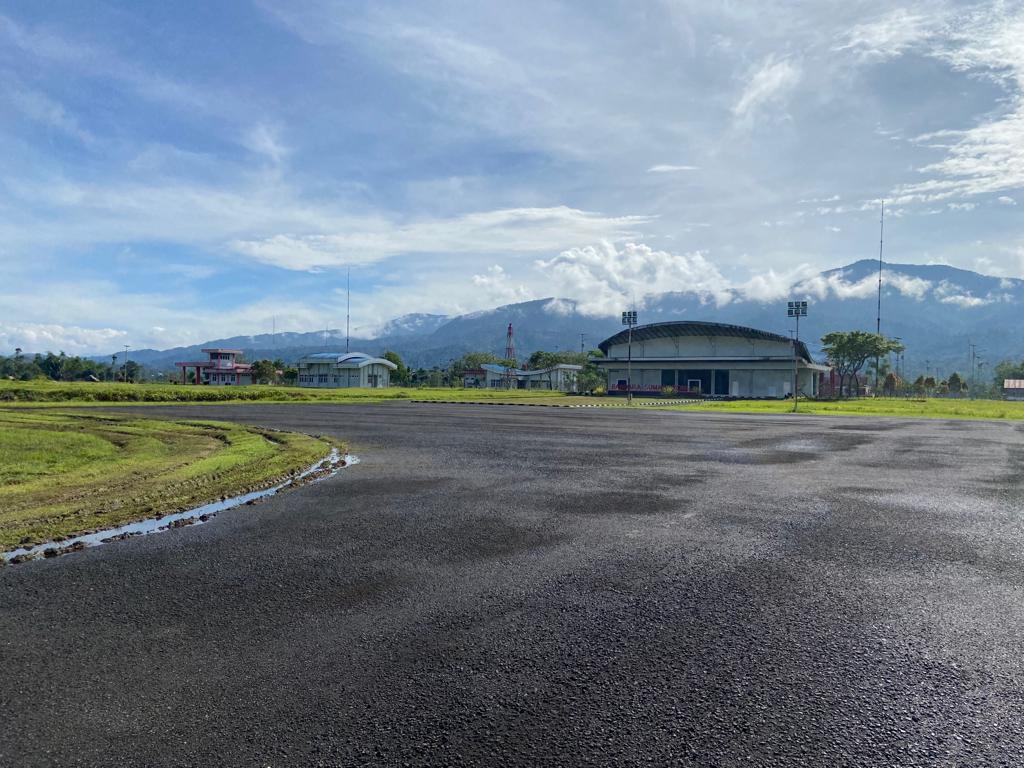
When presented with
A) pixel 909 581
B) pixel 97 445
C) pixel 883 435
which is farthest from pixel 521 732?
pixel 883 435

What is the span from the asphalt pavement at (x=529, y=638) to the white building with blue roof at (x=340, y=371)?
112m

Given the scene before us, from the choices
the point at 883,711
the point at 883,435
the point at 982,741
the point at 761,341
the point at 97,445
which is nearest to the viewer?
the point at 982,741

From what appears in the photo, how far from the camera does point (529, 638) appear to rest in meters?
5.48

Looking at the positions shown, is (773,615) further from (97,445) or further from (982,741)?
(97,445)

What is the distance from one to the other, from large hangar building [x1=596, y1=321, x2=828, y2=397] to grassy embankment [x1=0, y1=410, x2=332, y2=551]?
75.5 meters

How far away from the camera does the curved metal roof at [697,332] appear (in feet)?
313

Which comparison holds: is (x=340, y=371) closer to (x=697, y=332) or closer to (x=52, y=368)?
(x=52, y=368)

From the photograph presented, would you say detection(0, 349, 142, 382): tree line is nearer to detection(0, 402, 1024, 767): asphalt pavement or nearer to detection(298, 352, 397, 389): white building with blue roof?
detection(298, 352, 397, 389): white building with blue roof

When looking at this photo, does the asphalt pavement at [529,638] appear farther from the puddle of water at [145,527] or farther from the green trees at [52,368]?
the green trees at [52,368]

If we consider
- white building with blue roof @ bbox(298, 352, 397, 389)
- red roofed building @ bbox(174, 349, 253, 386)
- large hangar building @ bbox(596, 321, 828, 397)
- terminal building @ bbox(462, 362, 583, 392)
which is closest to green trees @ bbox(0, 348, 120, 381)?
red roofed building @ bbox(174, 349, 253, 386)

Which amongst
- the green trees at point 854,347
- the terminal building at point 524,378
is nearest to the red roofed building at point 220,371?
the terminal building at point 524,378

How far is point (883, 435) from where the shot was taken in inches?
1087

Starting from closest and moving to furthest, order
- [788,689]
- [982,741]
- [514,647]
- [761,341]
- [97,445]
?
[982,741], [788,689], [514,647], [97,445], [761,341]

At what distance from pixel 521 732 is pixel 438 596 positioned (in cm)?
261
